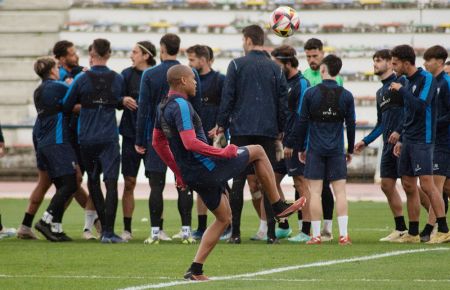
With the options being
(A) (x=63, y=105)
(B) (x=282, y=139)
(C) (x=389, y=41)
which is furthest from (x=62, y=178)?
(C) (x=389, y=41)

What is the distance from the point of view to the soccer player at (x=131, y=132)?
16516 mm

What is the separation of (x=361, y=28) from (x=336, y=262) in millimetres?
24434

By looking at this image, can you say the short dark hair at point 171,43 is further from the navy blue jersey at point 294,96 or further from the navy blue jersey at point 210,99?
the navy blue jersey at point 294,96

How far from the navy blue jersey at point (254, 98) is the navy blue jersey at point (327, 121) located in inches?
12.2

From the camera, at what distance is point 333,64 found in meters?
15.6

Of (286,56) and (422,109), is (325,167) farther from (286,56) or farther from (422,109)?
(286,56)

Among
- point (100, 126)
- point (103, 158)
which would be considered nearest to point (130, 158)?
point (103, 158)

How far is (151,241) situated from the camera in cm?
1570

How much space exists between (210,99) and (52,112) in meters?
2.12

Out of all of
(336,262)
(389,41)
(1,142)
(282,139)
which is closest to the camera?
(336,262)

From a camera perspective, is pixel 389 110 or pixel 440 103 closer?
pixel 389 110

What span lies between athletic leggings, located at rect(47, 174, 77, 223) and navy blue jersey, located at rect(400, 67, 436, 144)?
4.28 metres

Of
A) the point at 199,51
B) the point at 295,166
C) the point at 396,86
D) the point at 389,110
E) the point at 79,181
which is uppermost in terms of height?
the point at 199,51

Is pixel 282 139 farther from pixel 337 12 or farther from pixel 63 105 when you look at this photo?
pixel 337 12
